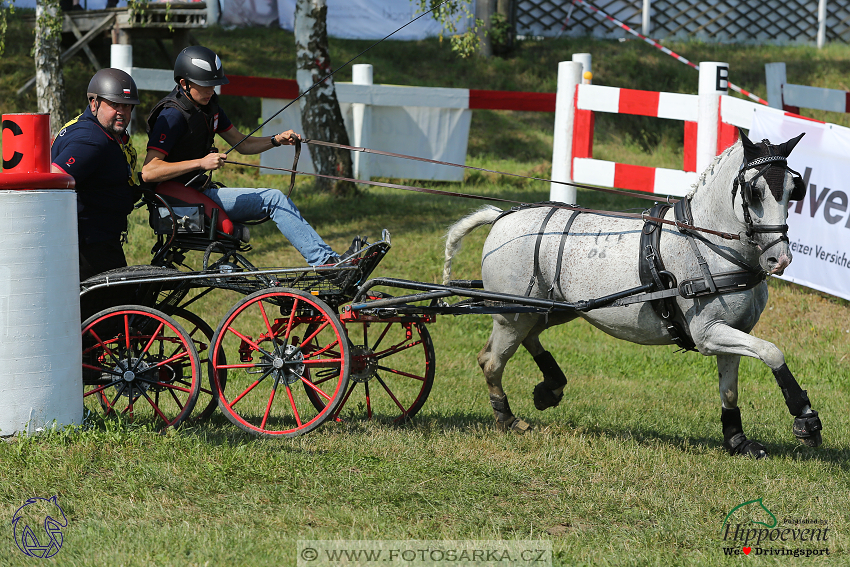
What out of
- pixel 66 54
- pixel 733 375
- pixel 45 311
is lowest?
pixel 733 375

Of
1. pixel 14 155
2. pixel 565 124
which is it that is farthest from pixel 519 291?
pixel 565 124

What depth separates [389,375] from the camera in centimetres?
828

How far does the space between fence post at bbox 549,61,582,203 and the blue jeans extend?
15.2 feet

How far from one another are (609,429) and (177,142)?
3594mm

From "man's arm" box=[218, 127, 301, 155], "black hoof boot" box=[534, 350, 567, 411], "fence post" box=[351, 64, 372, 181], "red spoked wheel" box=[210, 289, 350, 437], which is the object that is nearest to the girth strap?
"black hoof boot" box=[534, 350, 567, 411]

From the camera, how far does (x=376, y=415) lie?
6.67 meters

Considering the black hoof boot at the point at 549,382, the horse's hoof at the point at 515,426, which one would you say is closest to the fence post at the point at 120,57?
the black hoof boot at the point at 549,382

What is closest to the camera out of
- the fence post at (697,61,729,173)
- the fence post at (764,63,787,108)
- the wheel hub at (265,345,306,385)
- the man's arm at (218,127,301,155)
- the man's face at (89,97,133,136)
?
the wheel hub at (265,345,306,385)

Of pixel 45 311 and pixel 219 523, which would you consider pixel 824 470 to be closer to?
pixel 219 523

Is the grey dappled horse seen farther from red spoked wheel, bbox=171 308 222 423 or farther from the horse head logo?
red spoked wheel, bbox=171 308 222 423

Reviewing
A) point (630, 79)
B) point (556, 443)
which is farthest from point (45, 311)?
point (630, 79)

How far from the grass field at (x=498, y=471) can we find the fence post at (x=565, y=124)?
75.3 inches

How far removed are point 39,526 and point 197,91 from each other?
9.59 feet

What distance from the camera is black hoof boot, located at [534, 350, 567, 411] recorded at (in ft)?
Result: 21.6
